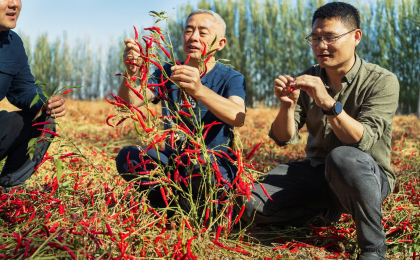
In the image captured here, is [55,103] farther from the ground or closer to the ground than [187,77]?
closer to the ground

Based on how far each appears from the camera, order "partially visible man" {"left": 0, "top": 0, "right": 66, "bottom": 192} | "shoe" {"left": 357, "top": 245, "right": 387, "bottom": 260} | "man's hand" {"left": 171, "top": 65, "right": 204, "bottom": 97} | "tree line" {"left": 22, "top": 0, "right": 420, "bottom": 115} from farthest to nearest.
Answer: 1. "tree line" {"left": 22, "top": 0, "right": 420, "bottom": 115}
2. "partially visible man" {"left": 0, "top": 0, "right": 66, "bottom": 192}
3. "shoe" {"left": 357, "top": 245, "right": 387, "bottom": 260}
4. "man's hand" {"left": 171, "top": 65, "right": 204, "bottom": 97}

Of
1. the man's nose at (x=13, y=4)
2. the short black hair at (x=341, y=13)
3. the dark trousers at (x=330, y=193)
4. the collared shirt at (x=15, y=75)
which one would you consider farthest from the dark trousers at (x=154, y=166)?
the man's nose at (x=13, y=4)

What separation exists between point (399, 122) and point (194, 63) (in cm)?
878

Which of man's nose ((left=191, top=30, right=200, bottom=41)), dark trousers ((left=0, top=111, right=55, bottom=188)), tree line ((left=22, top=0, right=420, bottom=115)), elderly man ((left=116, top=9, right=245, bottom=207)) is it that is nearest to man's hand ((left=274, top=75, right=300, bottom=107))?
elderly man ((left=116, top=9, right=245, bottom=207))

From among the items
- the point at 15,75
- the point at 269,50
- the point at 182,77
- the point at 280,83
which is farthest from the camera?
the point at 269,50

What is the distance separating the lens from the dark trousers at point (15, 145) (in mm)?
2838

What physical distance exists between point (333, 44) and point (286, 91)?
0.44 m

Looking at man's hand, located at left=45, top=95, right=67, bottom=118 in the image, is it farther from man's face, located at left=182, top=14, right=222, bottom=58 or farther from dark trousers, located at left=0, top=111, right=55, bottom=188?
man's face, located at left=182, top=14, right=222, bottom=58

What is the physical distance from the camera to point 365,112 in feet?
7.72

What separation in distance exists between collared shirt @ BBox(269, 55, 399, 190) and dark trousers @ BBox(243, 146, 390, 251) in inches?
3.7

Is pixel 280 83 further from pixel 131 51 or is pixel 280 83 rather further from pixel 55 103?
pixel 55 103

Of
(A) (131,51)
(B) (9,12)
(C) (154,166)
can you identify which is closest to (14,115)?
(B) (9,12)

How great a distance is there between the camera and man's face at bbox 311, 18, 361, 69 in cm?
242

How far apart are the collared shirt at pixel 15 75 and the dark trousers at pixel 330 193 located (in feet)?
5.85
